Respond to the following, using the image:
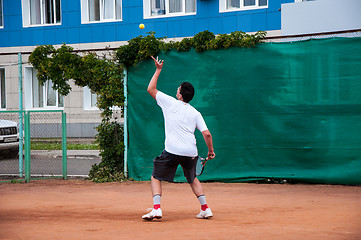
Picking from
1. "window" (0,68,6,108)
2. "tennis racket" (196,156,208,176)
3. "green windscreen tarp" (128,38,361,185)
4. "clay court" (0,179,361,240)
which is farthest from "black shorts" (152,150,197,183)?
"window" (0,68,6,108)

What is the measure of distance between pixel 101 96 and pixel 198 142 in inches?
86.0

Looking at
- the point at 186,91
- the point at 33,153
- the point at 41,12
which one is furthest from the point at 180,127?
the point at 41,12

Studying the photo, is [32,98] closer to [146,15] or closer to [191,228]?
[146,15]

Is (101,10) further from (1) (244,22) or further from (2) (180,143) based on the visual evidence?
(2) (180,143)

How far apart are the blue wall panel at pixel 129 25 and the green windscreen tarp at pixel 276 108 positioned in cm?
811

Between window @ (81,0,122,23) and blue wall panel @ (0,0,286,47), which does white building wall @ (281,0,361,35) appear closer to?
blue wall panel @ (0,0,286,47)

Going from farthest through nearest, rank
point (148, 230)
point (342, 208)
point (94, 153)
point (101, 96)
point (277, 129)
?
1. point (94, 153)
2. point (101, 96)
3. point (277, 129)
4. point (342, 208)
5. point (148, 230)

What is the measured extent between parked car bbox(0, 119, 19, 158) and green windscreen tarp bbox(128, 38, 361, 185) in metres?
5.08

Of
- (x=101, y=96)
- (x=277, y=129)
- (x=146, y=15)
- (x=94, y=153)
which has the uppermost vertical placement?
(x=146, y=15)

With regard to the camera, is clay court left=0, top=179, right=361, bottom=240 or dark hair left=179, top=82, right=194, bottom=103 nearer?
clay court left=0, top=179, right=361, bottom=240

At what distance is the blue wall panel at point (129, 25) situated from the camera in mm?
18281

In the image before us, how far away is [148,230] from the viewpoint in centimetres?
549

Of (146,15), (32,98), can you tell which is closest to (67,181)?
(146,15)

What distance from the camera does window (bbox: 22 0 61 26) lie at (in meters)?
21.6
